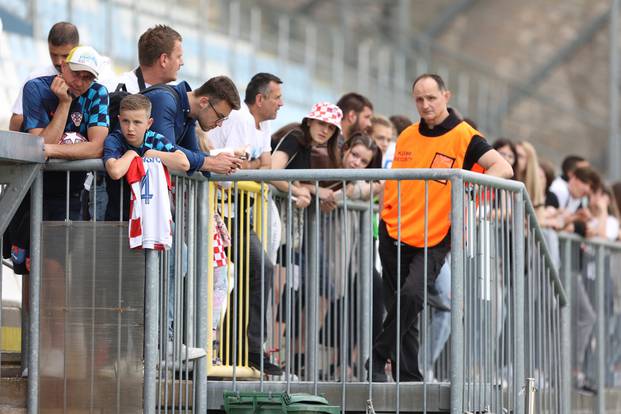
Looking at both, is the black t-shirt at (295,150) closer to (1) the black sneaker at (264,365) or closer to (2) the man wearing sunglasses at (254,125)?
(2) the man wearing sunglasses at (254,125)

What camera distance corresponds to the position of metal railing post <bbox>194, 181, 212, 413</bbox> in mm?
8789

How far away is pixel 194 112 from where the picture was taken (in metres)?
8.92

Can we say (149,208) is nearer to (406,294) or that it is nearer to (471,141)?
(406,294)

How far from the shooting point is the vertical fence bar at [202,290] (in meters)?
8.79

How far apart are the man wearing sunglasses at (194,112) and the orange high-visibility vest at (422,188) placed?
1255 millimetres

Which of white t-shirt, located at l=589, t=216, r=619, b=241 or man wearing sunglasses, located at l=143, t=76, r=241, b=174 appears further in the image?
white t-shirt, located at l=589, t=216, r=619, b=241

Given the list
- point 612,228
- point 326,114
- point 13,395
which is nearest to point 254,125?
point 326,114

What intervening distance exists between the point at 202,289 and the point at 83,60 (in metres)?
1.38

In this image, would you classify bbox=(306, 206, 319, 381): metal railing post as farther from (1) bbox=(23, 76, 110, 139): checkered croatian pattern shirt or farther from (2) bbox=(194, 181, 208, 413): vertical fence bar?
(1) bbox=(23, 76, 110, 139): checkered croatian pattern shirt

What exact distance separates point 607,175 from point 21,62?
14.2 m

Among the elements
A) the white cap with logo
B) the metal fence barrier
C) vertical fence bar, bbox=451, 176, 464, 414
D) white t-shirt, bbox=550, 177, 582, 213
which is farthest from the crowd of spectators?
white t-shirt, bbox=550, 177, 582, 213

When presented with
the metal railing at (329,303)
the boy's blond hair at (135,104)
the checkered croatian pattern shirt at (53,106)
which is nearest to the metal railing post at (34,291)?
the metal railing at (329,303)

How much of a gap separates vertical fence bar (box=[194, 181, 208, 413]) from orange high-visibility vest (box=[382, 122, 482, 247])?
133 centimetres

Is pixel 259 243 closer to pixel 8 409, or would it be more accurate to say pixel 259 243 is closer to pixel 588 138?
pixel 8 409
